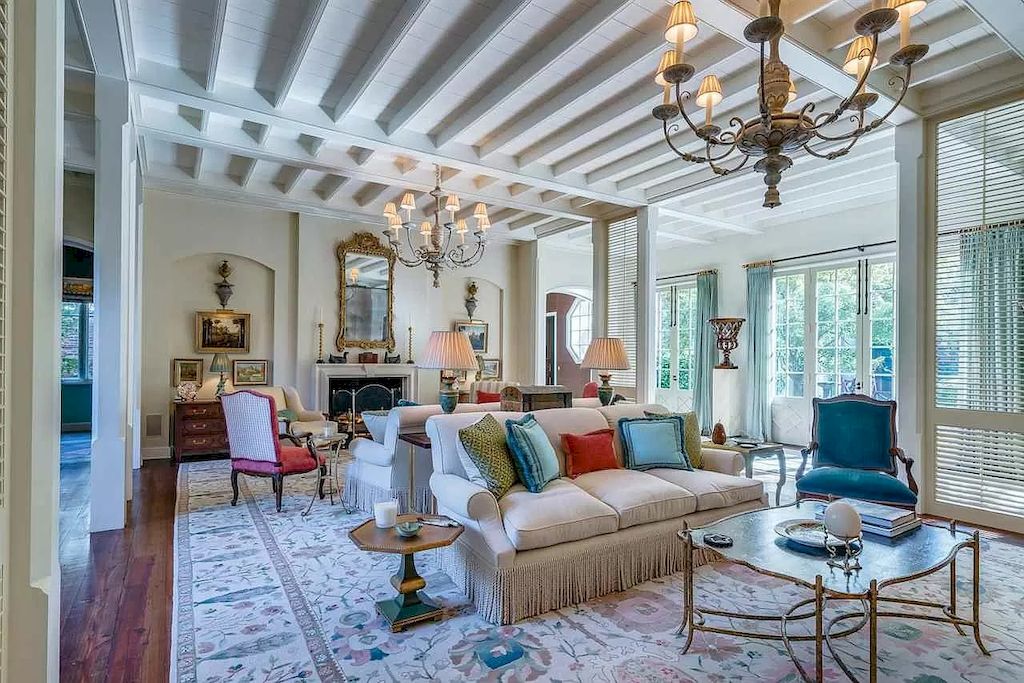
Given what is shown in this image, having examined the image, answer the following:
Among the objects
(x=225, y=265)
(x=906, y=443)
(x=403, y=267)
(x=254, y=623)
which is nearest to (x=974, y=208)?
(x=906, y=443)

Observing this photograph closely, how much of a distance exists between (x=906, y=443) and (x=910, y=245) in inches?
60.8

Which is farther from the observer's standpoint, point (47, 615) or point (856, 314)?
point (856, 314)

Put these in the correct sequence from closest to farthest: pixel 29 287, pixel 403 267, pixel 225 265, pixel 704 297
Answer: pixel 29 287
pixel 225 265
pixel 403 267
pixel 704 297

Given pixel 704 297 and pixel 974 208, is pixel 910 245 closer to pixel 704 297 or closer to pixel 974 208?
pixel 974 208

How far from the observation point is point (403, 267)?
806cm

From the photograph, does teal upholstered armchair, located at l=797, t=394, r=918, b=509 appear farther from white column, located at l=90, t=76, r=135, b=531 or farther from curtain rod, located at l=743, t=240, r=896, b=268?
white column, located at l=90, t=76, r=135, b=531

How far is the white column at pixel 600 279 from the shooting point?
731 centimetres

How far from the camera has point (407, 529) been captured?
8.65 ft

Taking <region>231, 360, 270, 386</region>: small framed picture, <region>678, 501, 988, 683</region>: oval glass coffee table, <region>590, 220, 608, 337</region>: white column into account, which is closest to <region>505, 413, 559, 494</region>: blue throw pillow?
<region>678, 501, 988, 683</region>: oval glass coffee table

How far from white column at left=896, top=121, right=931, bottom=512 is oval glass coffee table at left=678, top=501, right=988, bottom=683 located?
190cm

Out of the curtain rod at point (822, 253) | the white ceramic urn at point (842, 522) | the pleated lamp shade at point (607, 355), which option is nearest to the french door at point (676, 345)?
the curtain rod at point (822, 253)

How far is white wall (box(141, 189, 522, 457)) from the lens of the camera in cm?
655

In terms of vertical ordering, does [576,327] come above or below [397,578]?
above

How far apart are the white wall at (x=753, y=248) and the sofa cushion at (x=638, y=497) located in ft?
17.4
